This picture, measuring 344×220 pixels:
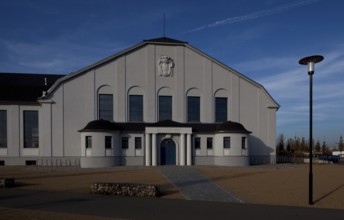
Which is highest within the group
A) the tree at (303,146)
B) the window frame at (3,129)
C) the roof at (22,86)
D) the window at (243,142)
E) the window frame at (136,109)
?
the roof at (22,86)

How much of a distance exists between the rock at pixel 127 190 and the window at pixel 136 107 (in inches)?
917

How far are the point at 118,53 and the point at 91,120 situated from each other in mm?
7992

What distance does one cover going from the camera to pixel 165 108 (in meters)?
40.1

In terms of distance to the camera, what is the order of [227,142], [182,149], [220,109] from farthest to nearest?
[220,109] < [227,142] < [182,149]

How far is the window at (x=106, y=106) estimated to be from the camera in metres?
38.9

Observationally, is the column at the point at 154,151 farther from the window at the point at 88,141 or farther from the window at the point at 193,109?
the window at the point at 88,141

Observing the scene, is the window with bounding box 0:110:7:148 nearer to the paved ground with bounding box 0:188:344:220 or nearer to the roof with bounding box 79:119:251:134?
the roof with bounding box 79:119:251:134

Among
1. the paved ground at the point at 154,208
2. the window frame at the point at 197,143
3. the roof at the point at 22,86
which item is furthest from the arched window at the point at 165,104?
the paved ground at the point at 154,208

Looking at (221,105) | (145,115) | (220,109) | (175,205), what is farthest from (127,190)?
(221,105)

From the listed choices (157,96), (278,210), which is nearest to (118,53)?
(157,96)

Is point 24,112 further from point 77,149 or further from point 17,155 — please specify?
point 77,149

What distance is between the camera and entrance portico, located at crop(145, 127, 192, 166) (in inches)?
1455

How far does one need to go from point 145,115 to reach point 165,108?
2.47 meters

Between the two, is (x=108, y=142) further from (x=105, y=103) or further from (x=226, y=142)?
(x=226, y=142)
